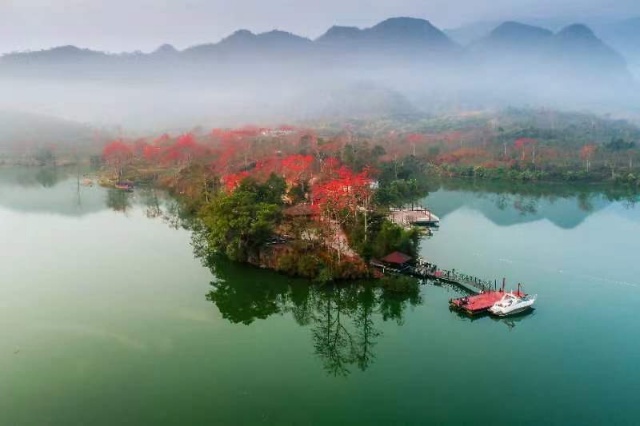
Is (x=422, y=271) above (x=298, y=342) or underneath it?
above

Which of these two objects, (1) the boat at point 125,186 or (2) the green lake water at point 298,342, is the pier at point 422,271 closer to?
(2) the green lake water at point 298,342

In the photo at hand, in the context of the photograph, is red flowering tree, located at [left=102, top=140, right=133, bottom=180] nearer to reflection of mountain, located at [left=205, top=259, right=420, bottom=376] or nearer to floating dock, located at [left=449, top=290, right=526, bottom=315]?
reflection of mountain, located at [left=205, top=259, right=420, bottom=376]

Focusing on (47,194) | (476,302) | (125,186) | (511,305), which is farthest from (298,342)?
(47,194)

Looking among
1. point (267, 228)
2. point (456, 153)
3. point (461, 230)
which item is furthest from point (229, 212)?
point (456, 153)

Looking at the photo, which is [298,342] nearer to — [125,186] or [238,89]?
[125,186]

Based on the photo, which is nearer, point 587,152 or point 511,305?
point 511,305

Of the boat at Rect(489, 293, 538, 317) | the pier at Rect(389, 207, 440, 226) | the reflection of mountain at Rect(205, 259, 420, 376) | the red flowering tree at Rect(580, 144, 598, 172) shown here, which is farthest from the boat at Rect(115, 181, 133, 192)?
the red flowering tree at Rect(580, 144, 598, 172)

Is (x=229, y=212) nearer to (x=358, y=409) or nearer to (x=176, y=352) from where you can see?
(x=176, y=352)

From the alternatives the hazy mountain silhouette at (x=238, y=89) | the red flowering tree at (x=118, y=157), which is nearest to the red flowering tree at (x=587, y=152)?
the red flowering tree at (x=118, y=157)
